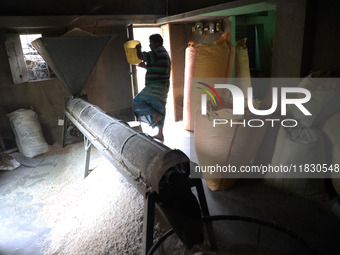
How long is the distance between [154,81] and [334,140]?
2249 millimetres

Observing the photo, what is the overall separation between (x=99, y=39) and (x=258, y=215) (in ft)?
9.53

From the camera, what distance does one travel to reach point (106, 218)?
2.35 metres

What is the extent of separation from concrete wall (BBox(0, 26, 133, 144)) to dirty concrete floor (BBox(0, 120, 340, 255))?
3.99ft

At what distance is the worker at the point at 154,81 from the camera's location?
342 centimetres

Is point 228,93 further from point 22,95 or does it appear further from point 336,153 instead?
point 22,95

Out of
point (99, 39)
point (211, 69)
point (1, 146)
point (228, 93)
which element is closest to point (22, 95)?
point (1, 146)

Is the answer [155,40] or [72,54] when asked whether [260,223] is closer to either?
[155,40]

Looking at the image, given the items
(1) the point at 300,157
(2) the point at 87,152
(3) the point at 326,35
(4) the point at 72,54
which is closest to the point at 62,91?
(4) the point at 72,54

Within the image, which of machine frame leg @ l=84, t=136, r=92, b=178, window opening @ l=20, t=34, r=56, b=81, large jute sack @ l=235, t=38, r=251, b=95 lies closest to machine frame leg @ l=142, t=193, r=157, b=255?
machine frame leg @ l=84, t=136, r=92, b=178

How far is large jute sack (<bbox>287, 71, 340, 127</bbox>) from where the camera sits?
2.33m

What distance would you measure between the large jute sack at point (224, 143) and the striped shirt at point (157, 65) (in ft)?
3.40

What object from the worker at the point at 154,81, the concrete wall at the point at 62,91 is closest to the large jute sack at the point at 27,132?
the concrete wall at the point at 62,91

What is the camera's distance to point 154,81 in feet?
11.6

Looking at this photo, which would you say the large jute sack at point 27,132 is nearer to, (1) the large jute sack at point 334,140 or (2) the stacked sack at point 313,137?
(2) the stacked sack at point 313,137
